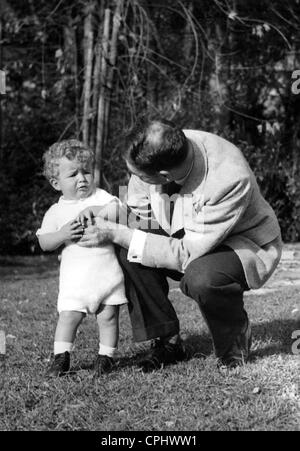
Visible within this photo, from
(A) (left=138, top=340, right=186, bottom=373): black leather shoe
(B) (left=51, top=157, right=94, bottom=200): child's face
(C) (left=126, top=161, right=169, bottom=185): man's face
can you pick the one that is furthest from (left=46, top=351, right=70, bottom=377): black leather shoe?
(C) (left=126, top=161, right=169, bottom=185): man's face

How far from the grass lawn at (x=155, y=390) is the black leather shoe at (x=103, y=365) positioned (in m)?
0.04

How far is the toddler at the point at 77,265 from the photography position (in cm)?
319

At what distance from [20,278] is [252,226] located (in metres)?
4.55

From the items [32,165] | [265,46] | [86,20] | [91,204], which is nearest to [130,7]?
[86,20]

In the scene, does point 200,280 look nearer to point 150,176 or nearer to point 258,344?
point 150,176

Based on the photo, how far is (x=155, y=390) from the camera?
2.92 m

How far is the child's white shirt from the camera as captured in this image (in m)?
3.18

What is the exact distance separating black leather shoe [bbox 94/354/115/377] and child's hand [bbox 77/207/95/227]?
0.62m

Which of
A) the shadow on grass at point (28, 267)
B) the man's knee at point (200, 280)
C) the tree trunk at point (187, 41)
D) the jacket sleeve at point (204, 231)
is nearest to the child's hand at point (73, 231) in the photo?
the jacket sleeve at point (204, 231)

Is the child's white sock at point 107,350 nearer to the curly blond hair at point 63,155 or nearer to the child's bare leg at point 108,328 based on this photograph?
the child's bare leg at point 108,328

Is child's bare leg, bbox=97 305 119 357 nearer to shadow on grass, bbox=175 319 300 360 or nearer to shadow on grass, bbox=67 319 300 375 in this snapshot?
shadow on grass, bbox=67 319 300 375

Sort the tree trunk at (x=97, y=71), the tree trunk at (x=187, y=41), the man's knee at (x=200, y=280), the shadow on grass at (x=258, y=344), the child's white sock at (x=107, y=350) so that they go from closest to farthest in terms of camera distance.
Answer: the man's knee at (x=200, y=280)
the child's white sock at (x=107, y=350)
the shadow on grass at (x=258, y=344)
the tree trunk at (x=97, y=71)
the tree trunk at (x=187, y=41)

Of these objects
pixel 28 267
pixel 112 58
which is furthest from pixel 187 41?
pixel 28 267

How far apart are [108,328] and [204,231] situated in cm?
67
